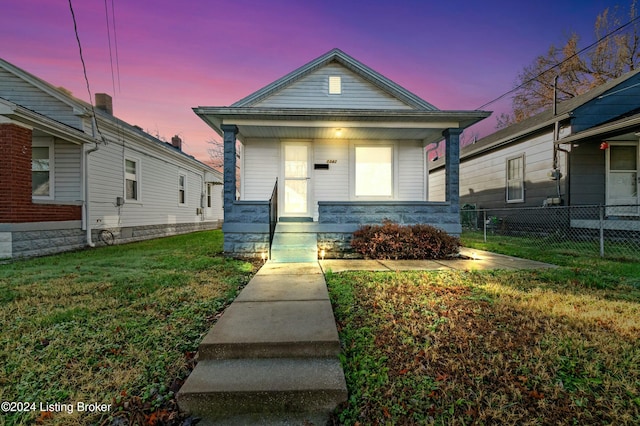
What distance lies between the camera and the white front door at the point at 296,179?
8289mm

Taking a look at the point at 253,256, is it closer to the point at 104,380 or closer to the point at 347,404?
the point at 104,380

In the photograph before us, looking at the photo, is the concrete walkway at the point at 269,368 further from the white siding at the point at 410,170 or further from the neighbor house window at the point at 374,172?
the white siding at the point at 410,170

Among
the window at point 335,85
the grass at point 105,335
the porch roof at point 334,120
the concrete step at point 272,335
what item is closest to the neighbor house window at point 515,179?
the porch roof at point 334,120

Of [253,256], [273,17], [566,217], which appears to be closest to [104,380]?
[253,256]

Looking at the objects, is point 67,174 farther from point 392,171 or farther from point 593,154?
point 593,154

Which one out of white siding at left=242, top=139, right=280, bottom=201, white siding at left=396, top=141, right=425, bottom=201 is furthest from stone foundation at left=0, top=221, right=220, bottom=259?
white siding at left=396, top=141, right=425, bottom=201

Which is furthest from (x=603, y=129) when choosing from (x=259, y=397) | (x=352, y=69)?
(x=259, y=397)

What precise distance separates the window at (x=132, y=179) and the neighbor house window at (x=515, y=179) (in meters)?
14.2

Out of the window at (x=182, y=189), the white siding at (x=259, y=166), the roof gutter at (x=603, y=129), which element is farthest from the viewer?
the window at (x=182, y=189)

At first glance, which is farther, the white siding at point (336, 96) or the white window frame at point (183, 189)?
the white window frame at point (183, 189)

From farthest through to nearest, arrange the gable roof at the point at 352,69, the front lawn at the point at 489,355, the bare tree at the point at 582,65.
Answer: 1. the bare tree at the point at 582,65
2. the gable roof at the point at 352,69
3. the front lawn at the point at 489,355

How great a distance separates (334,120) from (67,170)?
302 inches

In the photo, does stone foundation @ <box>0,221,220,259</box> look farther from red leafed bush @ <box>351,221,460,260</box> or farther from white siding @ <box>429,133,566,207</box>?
white siding @ <box>429,133,566,207</box>

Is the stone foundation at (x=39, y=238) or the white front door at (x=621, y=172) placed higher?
the white front door at (x=621, y=172)
